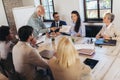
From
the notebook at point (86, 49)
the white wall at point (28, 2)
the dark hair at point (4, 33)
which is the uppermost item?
the white wall at point (28, 2)

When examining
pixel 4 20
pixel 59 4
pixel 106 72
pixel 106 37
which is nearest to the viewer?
pixel 106 72

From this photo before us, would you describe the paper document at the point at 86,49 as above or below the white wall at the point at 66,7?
below

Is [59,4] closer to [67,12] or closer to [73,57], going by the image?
[67,12]

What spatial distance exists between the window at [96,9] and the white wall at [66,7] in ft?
→ 0.99

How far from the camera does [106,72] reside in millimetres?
1681

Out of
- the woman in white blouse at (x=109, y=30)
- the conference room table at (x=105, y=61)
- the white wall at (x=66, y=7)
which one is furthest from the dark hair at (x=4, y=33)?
the white wall at (x=66, y=7)

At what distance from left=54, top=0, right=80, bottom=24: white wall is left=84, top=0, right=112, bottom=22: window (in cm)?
30

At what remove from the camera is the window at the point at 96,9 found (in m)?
3.93

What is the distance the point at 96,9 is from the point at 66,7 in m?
0.85

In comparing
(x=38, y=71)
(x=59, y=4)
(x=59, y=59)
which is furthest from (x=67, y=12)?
(x=59, y=59)

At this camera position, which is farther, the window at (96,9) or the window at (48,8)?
the window at (48,8)

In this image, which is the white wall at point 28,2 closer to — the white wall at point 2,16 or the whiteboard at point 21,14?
the whiteboard at point 21,14

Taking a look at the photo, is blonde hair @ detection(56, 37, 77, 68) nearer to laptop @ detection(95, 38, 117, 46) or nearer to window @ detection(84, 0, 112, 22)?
laptop @ detection(95, 38, 117, 46)

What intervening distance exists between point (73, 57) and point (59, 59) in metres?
0.14
